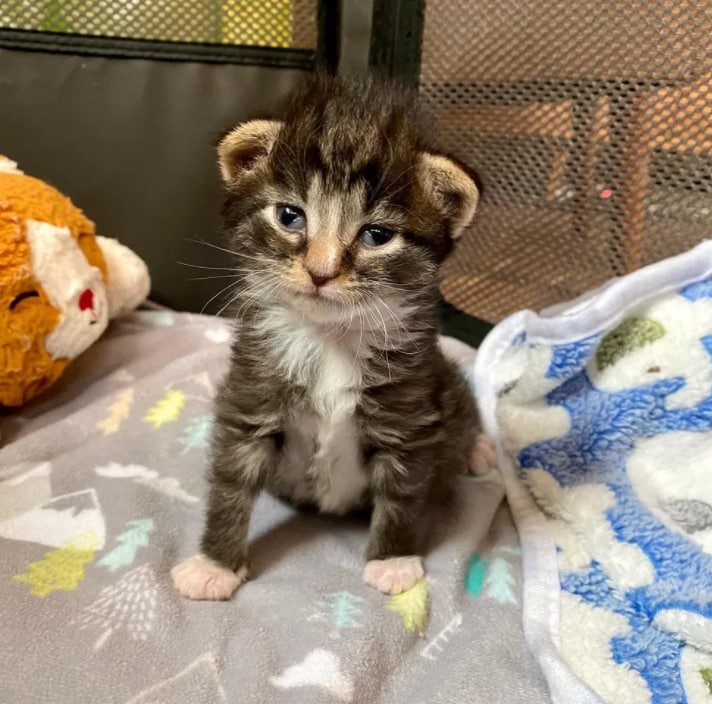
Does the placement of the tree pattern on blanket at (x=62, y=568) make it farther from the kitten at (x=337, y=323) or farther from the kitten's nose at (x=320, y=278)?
the kitten's nose at (x=320, y=278)

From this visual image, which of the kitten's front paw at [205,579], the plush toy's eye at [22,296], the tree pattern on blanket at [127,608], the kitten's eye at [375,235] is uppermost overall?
the kitten's eye at [375,235]

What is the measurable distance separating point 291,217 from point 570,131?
87cm

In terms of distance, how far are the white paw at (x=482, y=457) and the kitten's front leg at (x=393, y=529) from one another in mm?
282

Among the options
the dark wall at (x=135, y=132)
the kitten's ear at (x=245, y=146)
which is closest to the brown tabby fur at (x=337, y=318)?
the kitten's ear at (x=245, y=146)

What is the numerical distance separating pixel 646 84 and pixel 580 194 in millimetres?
255

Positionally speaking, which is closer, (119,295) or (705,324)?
(705,324)

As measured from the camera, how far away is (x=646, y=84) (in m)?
1.46

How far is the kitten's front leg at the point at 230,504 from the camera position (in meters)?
Answer: 1.10

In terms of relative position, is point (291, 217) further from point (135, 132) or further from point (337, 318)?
point (135, 132)

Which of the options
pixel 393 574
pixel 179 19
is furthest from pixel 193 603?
pixel 179 19

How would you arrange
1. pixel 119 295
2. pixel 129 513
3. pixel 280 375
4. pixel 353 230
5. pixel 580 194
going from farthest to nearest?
pixel 119 295, pixel 580 194, pixel 129 513, pixel 280 375, pixel 353 230

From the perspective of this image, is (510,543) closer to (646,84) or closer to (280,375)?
(280,375)

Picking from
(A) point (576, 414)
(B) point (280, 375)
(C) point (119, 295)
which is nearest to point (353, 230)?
(B) point (280, 375)

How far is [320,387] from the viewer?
1.05m
